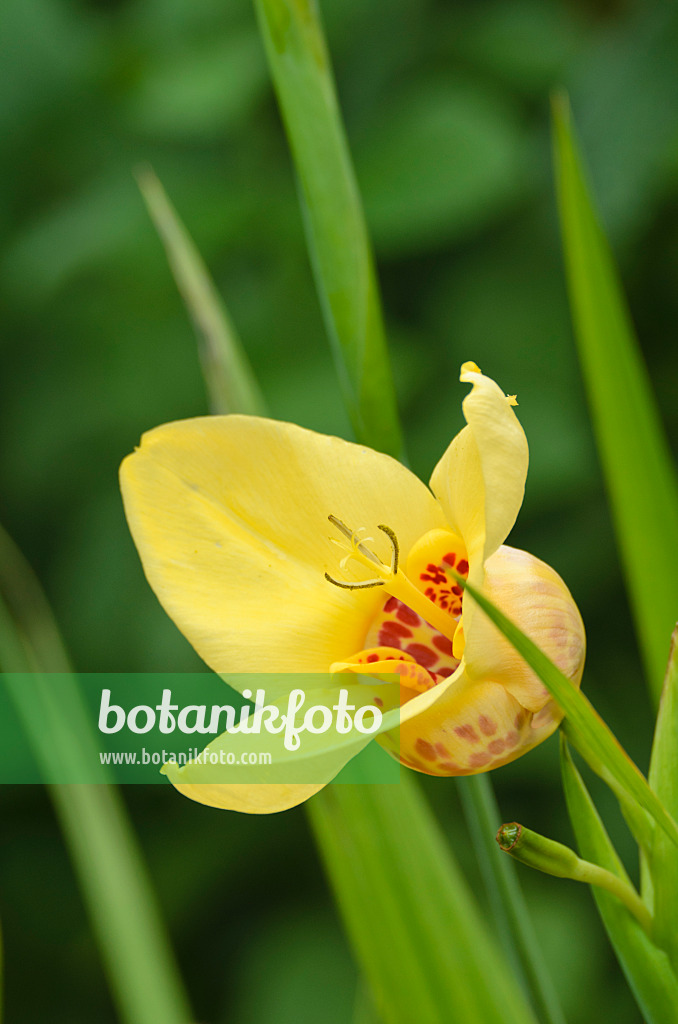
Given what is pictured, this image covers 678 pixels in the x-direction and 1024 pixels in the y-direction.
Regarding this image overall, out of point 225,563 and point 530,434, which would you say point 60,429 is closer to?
point 530,434

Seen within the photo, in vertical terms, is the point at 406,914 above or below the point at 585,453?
below

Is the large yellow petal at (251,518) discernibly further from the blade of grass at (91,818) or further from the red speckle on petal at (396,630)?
the blade of grass at (91,818)

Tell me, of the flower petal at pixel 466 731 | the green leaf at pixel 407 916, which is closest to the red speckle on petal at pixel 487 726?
the flower petal at pixel 466 731

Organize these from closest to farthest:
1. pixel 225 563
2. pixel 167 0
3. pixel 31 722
A: pixel 225 563 → pixel 31 722 → pixel 167 0

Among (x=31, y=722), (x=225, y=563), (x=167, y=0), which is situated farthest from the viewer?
(x=167, y=0)

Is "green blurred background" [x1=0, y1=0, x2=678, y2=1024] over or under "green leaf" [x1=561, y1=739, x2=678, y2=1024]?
over

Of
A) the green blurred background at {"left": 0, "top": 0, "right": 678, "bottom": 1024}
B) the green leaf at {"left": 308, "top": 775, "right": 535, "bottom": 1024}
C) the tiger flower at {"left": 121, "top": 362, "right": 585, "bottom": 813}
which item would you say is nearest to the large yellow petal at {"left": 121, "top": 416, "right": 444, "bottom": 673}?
the tiger flower at {"left": 121, "top": 362, "right": 585, "bottom": 813}

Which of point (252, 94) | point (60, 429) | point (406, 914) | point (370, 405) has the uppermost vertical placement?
point (252, 94)

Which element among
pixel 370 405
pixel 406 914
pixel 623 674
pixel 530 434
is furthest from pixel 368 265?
pixel 623 674

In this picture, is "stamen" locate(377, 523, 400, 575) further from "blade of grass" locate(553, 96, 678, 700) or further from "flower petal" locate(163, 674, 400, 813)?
"blade of grass" locate(553, 96, 678, 700)
